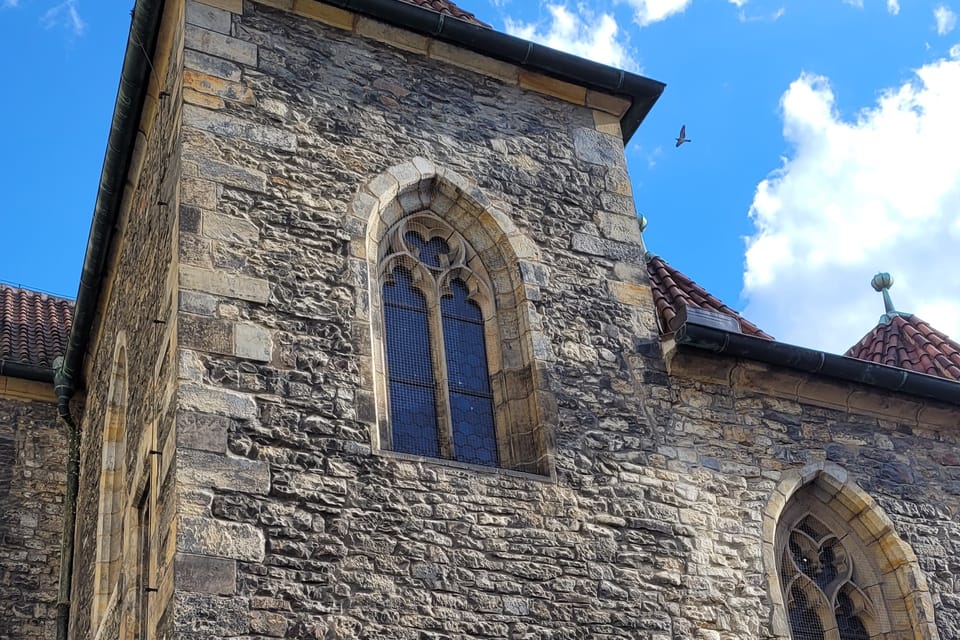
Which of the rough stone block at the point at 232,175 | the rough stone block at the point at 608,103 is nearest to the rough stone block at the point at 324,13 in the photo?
the rough stone block at the point at 232,175

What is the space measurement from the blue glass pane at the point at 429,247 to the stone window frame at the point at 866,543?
2.75 m

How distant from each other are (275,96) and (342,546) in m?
3.14

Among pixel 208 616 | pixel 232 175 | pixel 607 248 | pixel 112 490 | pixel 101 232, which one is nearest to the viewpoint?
pixel 208 616

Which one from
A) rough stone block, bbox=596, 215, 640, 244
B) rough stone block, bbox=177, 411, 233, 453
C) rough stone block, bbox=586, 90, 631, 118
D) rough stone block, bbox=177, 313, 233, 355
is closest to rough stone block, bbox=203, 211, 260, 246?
rough stone block, bbox=177, 313, 233, 355

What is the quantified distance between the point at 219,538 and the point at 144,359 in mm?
2277

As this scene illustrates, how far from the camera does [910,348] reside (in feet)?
35.5

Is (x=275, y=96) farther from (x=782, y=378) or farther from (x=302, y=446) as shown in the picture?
(x=782, y=378)

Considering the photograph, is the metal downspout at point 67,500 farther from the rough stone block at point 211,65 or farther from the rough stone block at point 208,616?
the rough stone block at point 208,616

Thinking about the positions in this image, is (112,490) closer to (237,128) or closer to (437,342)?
(437,342)

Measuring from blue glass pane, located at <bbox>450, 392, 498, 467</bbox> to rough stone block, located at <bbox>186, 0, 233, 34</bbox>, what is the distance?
114 inches

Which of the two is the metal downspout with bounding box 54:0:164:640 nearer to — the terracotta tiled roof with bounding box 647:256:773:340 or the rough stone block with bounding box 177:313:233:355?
the rough stone block with bounding box 177:313:233:355

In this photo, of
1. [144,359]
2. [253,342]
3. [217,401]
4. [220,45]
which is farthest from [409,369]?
[220,45]

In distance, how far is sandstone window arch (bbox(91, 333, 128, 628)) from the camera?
924cm

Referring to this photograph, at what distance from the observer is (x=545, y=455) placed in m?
7.85
